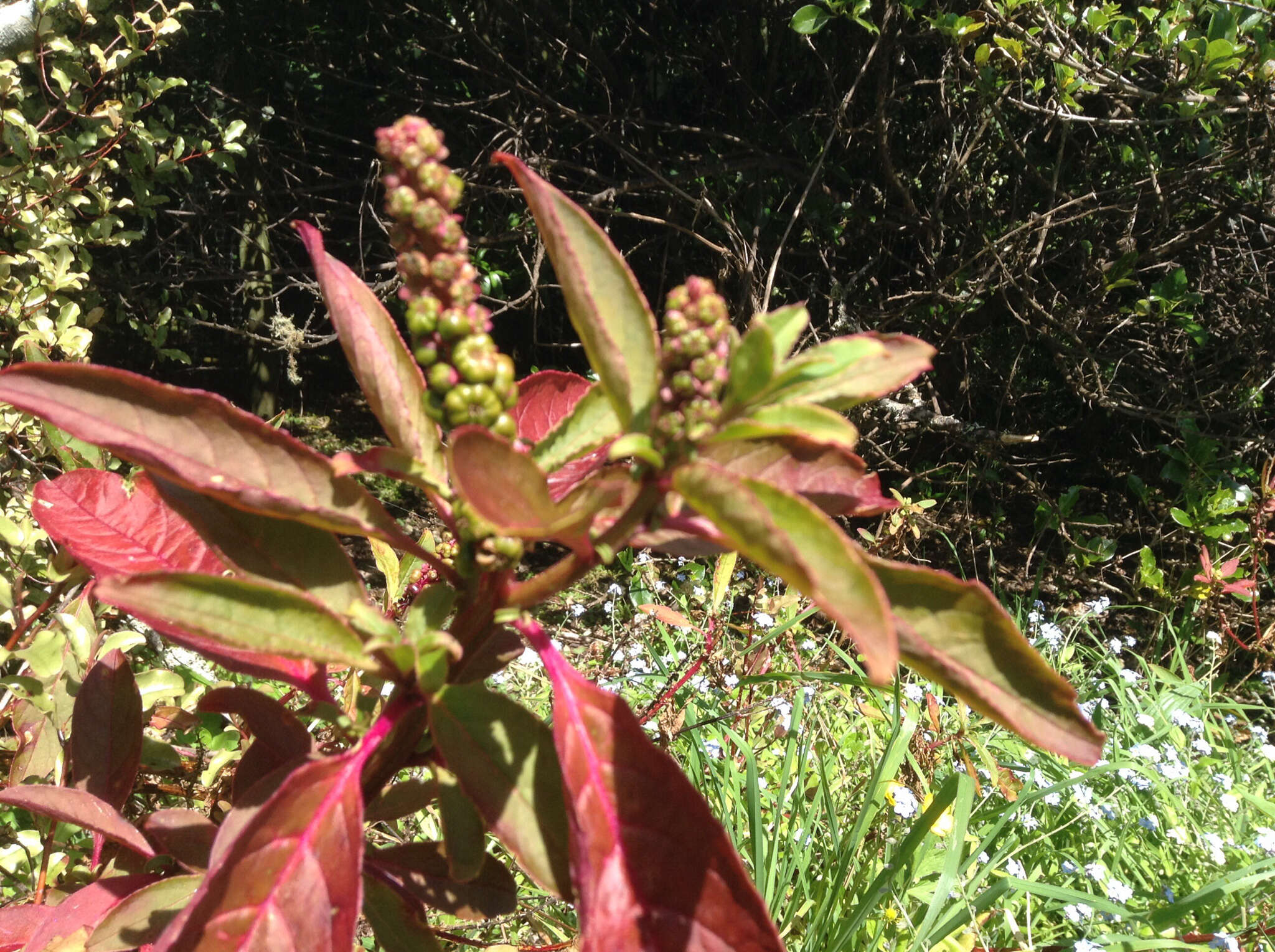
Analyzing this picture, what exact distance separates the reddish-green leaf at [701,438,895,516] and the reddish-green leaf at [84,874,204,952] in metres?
0.67

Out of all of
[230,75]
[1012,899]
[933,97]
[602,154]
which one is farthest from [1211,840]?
[230,75]

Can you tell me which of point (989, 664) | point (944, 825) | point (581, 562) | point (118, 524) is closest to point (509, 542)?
point (581, 562)

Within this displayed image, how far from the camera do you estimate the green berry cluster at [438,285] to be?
65cm

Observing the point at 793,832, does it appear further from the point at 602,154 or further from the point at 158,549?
the point at 602,154

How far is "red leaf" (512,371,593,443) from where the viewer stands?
1.00 m

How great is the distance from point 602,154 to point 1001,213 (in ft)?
6.18

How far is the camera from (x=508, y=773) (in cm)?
76

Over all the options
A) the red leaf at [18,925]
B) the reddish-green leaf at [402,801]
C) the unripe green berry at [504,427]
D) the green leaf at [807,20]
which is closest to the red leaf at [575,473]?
the unripe green berry at [504,427]

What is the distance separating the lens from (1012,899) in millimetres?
1705

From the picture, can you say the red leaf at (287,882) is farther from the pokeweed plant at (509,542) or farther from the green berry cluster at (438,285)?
the green berry cluster at (438,285)

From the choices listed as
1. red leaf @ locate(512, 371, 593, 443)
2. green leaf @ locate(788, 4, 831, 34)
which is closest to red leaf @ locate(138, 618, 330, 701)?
red leaf @ locate(512, 371, 593, 443)

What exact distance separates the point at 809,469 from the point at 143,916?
2.52 feet

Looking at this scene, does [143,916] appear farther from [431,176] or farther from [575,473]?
[431,176]

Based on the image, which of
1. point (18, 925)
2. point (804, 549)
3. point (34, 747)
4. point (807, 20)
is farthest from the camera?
point (807, 20)
